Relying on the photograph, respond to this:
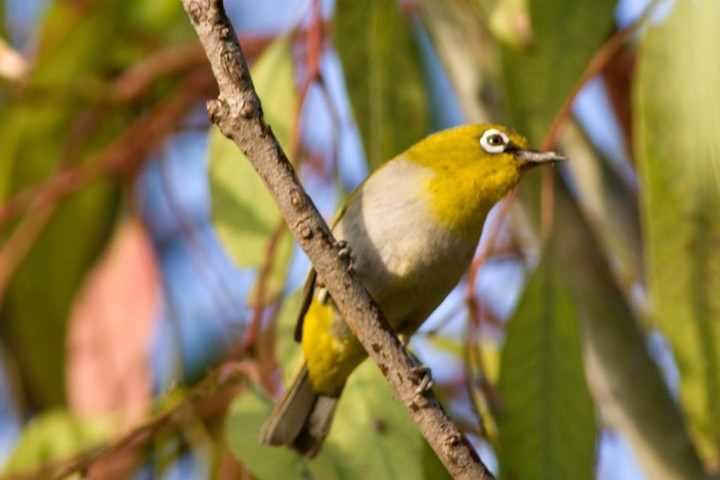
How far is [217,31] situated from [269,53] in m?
1.08

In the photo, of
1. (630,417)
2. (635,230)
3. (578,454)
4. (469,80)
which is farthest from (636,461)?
(469,80)

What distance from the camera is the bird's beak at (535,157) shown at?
2.22 meters

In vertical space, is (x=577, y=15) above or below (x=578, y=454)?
above

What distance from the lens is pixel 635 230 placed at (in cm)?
281

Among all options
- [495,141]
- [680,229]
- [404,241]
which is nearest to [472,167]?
[495,141]

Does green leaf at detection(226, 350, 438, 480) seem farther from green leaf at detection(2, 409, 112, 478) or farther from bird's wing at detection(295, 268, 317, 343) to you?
green leaf at detection(2, 409, 112, 478)

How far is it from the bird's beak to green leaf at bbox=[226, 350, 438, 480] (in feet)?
1.91

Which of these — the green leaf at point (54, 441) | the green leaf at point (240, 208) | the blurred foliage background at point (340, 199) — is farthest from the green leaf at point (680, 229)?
the green leaf at point (54, 441)

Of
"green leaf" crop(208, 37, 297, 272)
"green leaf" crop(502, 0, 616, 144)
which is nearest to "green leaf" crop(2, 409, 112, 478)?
"green leaf" crop(208, 37, 297, 272)

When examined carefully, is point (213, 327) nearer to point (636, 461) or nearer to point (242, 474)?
point (242, 474)

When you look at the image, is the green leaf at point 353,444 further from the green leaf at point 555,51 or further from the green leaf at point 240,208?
the green leaf at point 555,51

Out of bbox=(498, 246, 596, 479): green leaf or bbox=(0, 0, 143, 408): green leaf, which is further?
bbox=(0, 0, 143, 408): green leaf

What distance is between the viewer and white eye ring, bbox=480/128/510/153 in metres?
2.36

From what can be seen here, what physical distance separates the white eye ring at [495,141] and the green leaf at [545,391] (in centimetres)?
27
